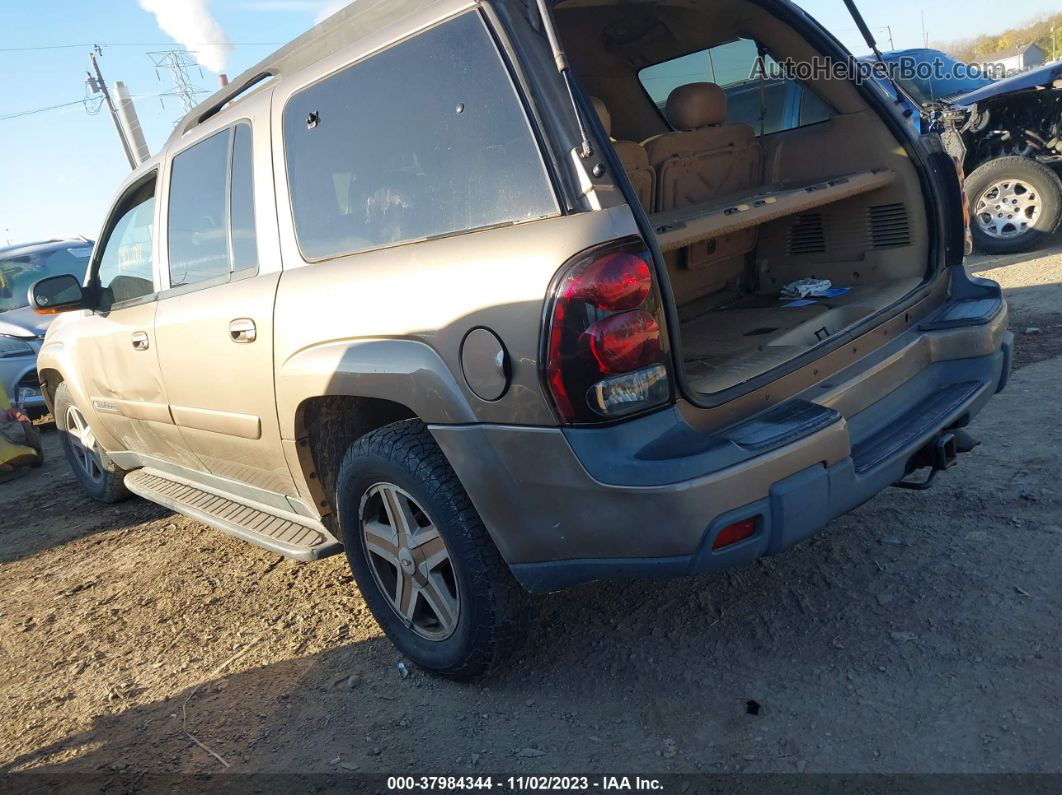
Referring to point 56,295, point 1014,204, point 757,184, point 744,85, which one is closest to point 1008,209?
point 1014,204

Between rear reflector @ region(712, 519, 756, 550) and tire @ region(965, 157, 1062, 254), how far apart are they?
6698 mm

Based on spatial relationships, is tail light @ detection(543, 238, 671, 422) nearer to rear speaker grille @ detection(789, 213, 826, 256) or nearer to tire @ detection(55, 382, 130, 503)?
rear speaker grille @ detection(789, 213, 826, 256)

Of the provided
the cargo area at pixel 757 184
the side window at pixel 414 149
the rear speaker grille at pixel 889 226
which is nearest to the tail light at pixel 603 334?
the side window at pixel 414 149

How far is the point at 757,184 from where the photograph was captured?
4.03 meters

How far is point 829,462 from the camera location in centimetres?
214

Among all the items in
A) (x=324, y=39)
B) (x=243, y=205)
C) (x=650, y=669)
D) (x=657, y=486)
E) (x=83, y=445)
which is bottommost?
(x=650, y=669)

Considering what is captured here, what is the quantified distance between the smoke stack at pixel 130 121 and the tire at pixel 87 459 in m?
19.4

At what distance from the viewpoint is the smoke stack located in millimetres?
22281

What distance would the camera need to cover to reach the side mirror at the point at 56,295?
156 inches

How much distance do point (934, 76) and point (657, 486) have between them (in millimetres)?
8181

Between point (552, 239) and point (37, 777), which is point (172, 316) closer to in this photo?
point (37, 777)

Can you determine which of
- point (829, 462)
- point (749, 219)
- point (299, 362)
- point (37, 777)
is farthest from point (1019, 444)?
point (37, 777)

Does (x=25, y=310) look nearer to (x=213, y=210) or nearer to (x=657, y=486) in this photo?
(x=213, y=210)

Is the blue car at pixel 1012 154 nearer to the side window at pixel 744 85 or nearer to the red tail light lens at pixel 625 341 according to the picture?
the side window at pixel 744 85
